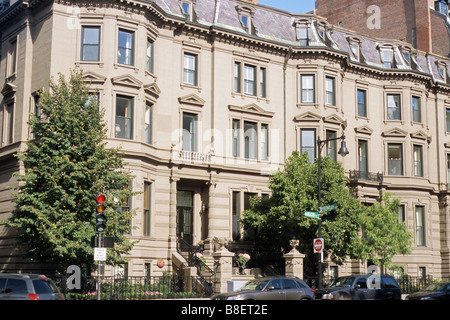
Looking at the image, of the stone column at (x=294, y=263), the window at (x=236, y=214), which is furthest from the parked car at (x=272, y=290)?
the window at (x=236, y=214)

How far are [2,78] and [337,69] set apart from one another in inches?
886

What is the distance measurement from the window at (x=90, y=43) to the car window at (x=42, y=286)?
18.5m

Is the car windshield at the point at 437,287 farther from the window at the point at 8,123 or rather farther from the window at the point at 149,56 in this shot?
the window at the point at 8,123

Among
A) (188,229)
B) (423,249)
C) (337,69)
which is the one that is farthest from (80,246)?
(423,249)

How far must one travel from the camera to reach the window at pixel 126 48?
33125 millimetres

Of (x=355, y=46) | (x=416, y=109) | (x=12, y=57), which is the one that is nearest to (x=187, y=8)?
(x=12, y=57)

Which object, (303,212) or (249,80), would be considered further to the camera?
(249,80)

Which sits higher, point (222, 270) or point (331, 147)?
point (331, 147)

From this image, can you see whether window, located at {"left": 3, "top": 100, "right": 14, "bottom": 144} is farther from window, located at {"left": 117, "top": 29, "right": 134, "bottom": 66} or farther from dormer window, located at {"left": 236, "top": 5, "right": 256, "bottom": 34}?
dormer window, located at {"left": 236, "top": 5, "right": 256, "bottom": 34}

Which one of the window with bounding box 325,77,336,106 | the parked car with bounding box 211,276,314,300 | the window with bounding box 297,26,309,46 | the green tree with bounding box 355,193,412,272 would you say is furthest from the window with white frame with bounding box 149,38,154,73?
the parked car with bounding box 211,276,314,300

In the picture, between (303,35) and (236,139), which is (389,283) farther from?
(303,35)

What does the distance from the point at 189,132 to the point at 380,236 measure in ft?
44.0

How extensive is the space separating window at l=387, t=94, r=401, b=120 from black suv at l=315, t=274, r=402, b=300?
2150cm

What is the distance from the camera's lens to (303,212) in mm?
33344
